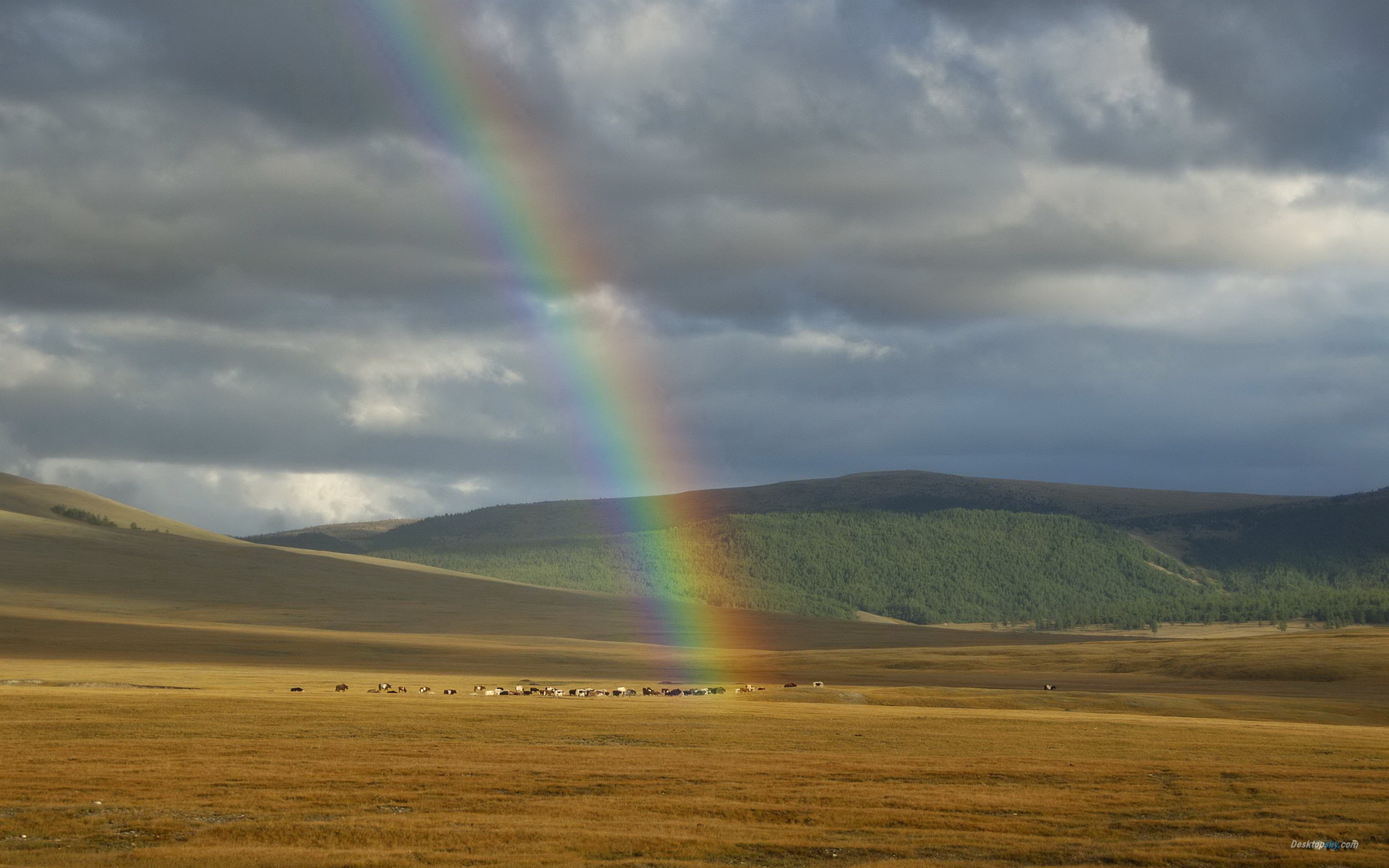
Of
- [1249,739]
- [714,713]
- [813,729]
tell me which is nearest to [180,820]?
[813,729]

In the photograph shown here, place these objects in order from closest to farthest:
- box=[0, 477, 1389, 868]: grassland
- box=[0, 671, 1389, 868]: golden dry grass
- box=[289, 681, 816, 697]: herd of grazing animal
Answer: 1. box=[0, 671, 1389, 868]: golden dry grass
2. box=[0, 477, 1389, 868]: grassland
3. box=[289, 681, 816, 697]: herd of grazing animal

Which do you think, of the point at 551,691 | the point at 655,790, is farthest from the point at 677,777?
the point at 551,691

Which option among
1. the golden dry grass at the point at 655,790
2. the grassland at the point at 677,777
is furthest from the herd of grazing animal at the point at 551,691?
the golden dry grass at the point at 655,790

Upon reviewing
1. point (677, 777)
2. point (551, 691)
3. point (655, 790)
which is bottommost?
point (551, 691)

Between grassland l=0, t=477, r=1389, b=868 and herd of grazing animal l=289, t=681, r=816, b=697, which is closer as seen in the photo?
grassland l=0, t=477, r=1389, b=868

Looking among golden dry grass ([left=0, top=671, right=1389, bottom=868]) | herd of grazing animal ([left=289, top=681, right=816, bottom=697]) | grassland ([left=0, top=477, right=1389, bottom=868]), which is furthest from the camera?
herd of grazing animal ([left=289, top=681, right=816, bottom=697])

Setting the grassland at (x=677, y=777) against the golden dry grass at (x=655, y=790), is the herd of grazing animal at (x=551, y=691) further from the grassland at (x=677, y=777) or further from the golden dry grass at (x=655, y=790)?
the golden dry grass at (x=655, y=790)

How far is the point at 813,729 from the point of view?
5988 cm

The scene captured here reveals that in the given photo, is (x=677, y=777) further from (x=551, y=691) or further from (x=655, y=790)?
(x=551, y=691)

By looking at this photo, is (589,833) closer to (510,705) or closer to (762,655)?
(510,705)

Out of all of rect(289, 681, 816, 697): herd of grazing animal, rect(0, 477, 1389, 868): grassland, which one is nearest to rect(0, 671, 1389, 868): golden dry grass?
rect(0, 477, 1389, 868): grassland

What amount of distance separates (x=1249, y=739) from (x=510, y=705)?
127 feet

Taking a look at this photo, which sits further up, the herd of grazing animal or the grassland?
the grassland

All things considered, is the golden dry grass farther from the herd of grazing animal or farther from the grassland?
the herd of grazing animal
